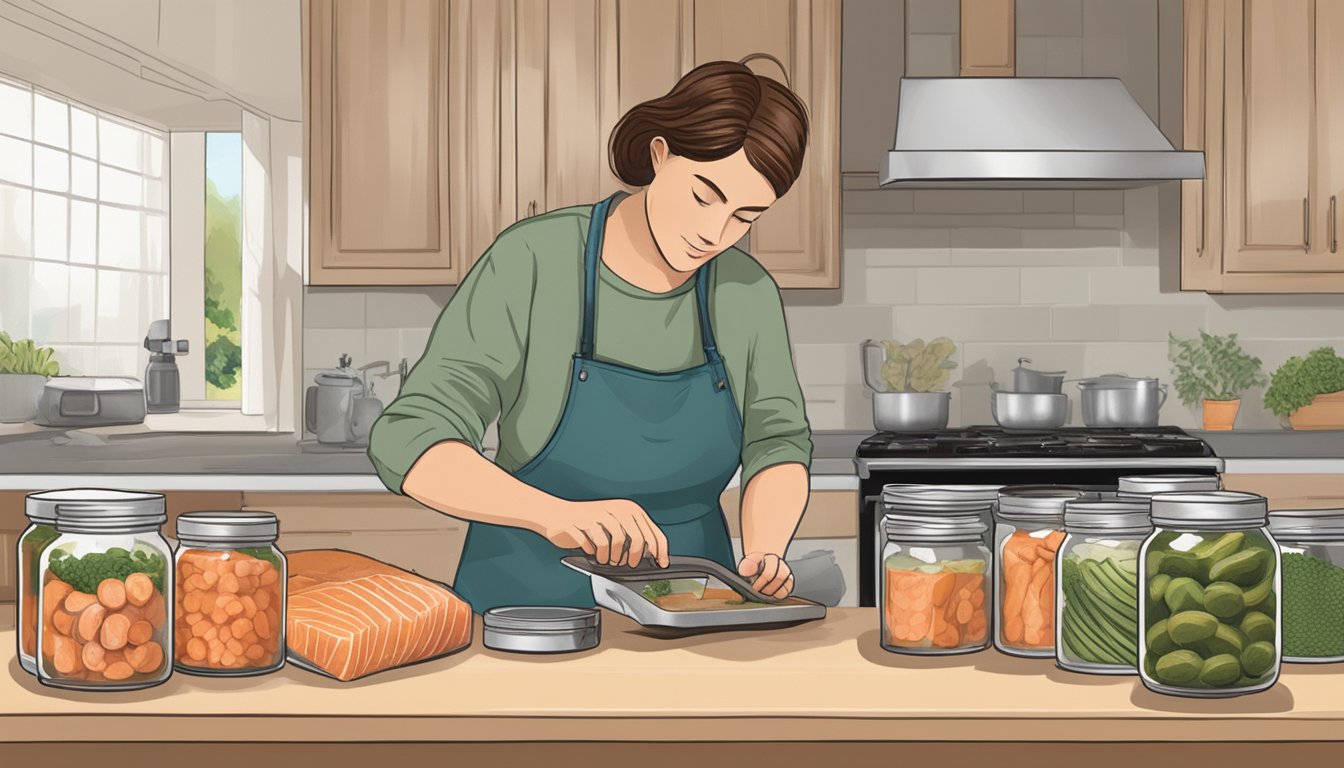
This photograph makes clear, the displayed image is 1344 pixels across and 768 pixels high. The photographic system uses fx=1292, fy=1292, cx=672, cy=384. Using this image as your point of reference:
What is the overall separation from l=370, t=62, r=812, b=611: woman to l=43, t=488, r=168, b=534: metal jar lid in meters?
0.48

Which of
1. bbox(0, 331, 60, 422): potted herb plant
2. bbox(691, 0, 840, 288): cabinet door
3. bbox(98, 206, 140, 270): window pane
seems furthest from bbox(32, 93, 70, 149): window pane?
bbox(691, 0, 840, 288): cabinet door

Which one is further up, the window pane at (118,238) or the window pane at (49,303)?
the window pane at (118,238)

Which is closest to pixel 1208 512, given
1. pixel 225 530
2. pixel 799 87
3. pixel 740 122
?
pixel 740 122

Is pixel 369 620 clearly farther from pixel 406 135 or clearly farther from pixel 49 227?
pixel 49 227

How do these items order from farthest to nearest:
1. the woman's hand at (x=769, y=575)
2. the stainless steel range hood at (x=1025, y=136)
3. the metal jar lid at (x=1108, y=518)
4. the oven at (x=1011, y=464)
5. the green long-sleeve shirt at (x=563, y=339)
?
the stainless steel range hood at (x=1025, y=136) < the oven at (x=1011, y=464) < the green long-sleeve shirt at (x=563, y=339) < the woman's hand at (x=769, y=575) < the metal jar lid at (x=1108, y=518)

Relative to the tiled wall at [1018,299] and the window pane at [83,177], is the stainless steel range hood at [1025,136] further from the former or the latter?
the window pane at [83,177]

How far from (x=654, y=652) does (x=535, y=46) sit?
267cm

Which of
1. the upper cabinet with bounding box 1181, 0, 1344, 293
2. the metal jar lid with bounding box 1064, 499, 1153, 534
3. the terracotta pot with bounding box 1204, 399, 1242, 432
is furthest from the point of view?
the terracotta pot with bounding box 1204, 399, 1242, 432

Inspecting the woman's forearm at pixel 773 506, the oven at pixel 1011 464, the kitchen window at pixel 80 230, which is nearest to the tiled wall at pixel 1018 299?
the oven at pixel 1011 464

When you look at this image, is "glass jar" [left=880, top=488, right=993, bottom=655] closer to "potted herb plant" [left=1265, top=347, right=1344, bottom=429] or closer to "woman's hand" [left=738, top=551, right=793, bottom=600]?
"woman's hand" [left=738, top=551, right=793, bottom=600]

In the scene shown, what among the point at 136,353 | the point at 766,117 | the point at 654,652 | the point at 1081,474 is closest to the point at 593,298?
the point at 766,117

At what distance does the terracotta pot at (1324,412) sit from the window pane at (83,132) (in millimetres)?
3808

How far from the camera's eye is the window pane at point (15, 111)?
3711mm

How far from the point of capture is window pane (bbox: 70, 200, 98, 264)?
3902 mm
